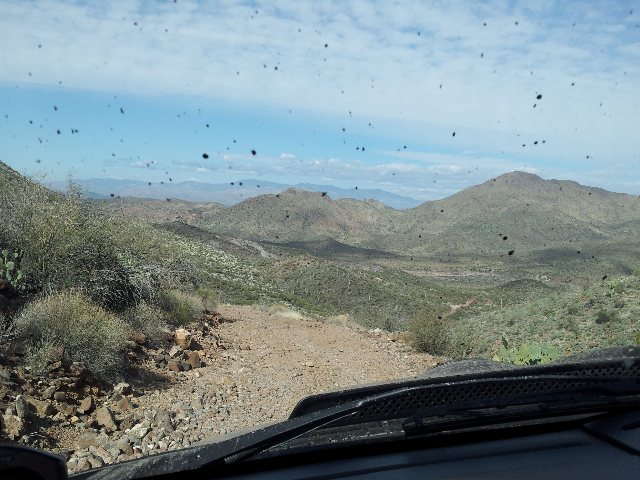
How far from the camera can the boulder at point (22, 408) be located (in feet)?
14.7

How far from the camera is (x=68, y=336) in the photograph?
6461 millimetres

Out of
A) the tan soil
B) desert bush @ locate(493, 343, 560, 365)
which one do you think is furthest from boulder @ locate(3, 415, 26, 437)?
desert bush @ locate(493, 343, 560, 365)

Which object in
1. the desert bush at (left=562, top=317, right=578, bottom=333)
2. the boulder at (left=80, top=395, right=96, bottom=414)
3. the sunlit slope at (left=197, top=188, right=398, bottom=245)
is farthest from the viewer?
the sunlit slope at (left=197, top=188, right=398, bottom=245)

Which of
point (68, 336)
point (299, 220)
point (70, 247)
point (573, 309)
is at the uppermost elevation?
point (299, 220)

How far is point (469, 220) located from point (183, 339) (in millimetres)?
104133

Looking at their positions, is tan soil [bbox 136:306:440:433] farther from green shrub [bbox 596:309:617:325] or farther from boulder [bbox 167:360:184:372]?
green shrub [bbox 596:309:617:325]

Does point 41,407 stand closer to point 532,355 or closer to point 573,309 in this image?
point 532,355

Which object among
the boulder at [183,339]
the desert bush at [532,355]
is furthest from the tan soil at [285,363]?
the desert bush at [532,355]

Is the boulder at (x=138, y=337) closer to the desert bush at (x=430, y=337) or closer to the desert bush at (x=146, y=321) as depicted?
the desert bush at (x=146, y=321)

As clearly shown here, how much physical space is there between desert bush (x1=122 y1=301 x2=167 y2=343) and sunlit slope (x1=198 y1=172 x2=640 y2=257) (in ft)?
237

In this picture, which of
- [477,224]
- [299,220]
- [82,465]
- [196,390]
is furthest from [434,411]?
[299,220]

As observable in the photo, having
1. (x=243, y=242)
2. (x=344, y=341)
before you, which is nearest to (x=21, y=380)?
(x=344, y=341)

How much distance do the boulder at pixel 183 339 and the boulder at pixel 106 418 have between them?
370 centimetres

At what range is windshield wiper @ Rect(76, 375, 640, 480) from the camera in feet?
6.30
